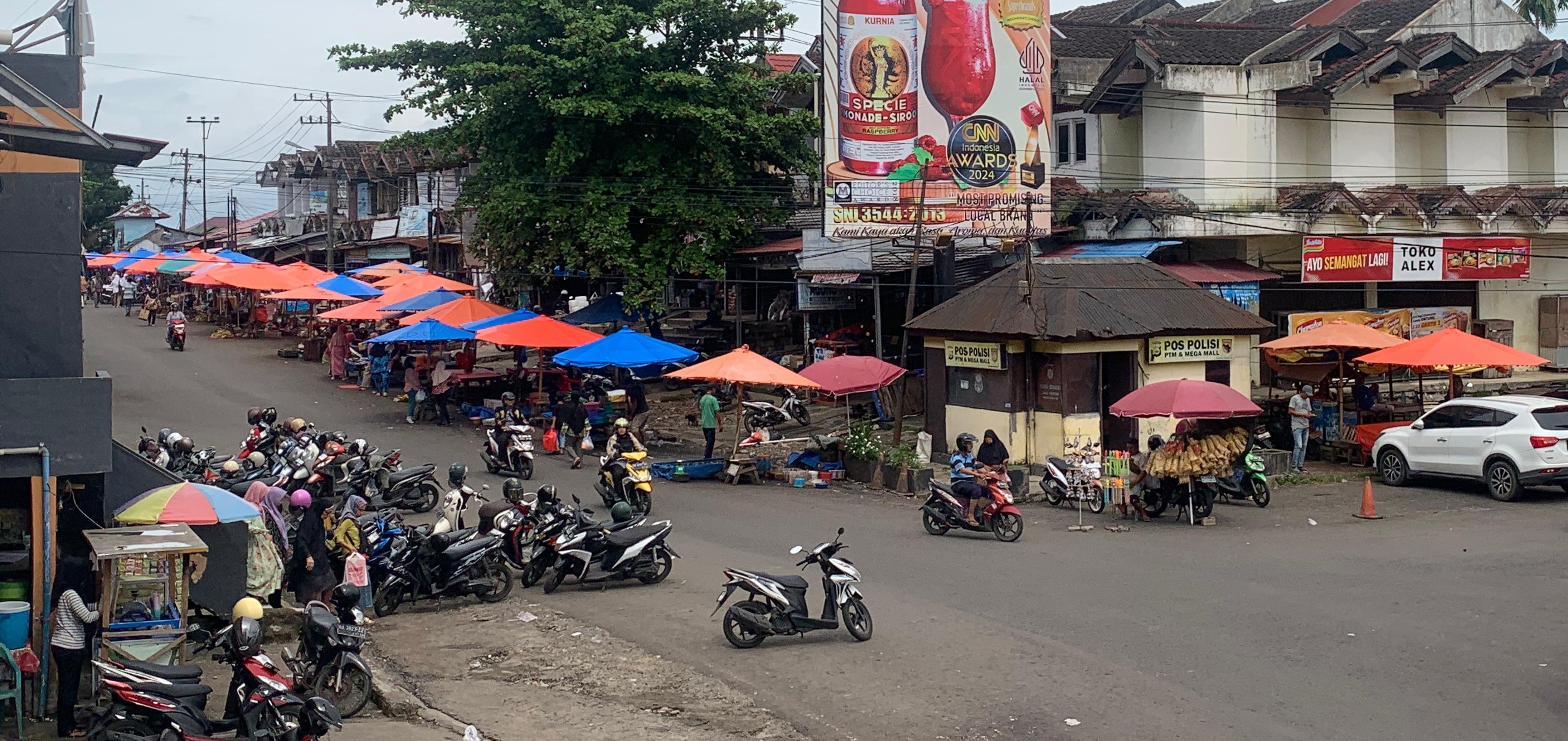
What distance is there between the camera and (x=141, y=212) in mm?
82938

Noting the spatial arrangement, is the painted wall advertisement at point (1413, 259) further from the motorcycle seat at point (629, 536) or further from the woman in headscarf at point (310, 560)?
the woman in headscarf at point (310, 560)

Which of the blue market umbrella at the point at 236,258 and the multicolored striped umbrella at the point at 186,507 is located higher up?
the blue market umbrella at the point at 236,258

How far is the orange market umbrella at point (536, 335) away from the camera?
24.1m

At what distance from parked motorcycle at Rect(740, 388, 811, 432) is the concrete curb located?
14922 mm

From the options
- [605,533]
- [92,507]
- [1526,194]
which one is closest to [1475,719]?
[605,533]

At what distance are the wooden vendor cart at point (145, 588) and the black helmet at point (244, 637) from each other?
1157 mm

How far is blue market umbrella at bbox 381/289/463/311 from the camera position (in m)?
29.2

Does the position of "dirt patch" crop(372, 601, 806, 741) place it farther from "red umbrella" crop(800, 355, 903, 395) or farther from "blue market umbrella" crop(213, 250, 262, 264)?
"blue market umbrella" crop(213, 250, 262, 264)

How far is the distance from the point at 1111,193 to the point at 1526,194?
956 centimetres

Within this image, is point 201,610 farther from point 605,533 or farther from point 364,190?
point 364,190

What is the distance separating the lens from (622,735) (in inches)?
354

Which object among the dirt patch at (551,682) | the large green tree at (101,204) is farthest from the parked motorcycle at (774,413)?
the large green tree at (101,204)

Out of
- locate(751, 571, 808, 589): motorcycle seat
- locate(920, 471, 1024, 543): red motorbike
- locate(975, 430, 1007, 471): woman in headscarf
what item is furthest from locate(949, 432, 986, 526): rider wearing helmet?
locate(751, 571, 808, 589): motorcycle seat

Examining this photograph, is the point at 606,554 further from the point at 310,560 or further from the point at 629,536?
the point at 310,560
